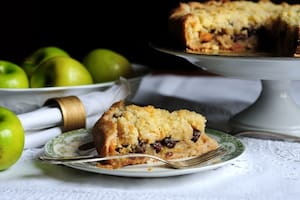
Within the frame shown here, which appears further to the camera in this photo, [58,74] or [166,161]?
[58,74]

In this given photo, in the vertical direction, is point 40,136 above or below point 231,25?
below

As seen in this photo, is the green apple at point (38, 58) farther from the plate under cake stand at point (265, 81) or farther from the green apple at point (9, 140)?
the green apple at point (9, 140)

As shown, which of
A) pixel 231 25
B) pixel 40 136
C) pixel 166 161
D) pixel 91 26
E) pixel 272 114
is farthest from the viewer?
pixel 91 26

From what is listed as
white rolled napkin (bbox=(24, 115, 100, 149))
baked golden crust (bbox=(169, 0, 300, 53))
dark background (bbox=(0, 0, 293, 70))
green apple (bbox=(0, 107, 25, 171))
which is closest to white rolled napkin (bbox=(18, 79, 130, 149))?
white rolled napkin (bbox=(24, 115, 100, 149))

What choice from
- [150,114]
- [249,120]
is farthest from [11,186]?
[249,120]

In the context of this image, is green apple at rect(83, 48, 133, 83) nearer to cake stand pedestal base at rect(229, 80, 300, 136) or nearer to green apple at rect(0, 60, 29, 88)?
green apple at rect(0, 60, 29, 88)

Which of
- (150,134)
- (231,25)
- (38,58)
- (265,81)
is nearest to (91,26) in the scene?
(38,58)

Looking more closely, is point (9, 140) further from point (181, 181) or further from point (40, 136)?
point (181, 181)
